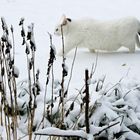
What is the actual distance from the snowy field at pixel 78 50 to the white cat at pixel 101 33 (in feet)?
0.38

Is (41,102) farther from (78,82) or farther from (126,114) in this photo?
(78,82)

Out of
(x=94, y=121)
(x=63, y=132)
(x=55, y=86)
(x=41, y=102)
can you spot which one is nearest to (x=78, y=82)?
(x=55, y=86)

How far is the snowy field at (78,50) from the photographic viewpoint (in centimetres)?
467

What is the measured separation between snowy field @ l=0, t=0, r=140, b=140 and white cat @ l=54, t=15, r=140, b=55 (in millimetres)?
115

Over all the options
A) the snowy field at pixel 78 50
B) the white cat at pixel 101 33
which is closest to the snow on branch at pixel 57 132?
the snowy field at pixel 78 50

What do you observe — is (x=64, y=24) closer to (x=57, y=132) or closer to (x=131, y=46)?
(x=131, y=46)

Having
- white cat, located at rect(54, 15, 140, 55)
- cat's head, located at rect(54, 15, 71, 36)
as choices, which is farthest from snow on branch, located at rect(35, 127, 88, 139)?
cat's head, located at rect(54, 15, 71, 36)

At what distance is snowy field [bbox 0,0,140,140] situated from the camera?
4.67 m

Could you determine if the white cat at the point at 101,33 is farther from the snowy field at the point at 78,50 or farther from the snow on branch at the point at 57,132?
the snow on branch at the point at 57,132

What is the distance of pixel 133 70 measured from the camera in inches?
193

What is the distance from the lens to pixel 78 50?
6.17 meters

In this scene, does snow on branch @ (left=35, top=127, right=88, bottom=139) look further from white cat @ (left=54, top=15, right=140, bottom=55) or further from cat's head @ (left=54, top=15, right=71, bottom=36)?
cat's head @ (left=54, top=15, right=71, bottom=36)

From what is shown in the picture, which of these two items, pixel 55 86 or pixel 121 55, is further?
pixel 121 55

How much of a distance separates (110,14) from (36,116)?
479cm
